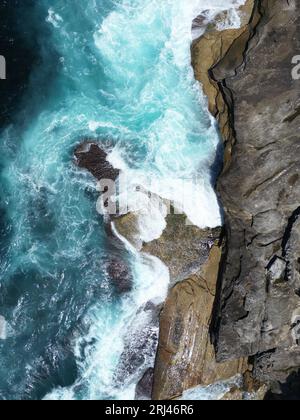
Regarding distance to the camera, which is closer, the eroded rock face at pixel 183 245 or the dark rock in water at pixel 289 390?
the dark rock in water at pixel 289 390

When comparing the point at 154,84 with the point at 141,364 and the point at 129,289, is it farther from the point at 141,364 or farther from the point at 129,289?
the point at 141,364

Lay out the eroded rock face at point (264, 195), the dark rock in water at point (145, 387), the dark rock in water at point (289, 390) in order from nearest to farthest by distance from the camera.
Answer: the eroded rock face at point (264, 195) → the dark rock in water at point (289, 390) → the dark rock in water at point (145, 387)

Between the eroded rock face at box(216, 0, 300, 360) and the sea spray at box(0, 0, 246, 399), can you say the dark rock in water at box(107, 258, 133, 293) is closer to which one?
the sea spray at box(0, 0, 246, 399)

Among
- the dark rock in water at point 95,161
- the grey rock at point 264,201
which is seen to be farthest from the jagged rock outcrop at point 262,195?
the dark rock in water at point 95,161

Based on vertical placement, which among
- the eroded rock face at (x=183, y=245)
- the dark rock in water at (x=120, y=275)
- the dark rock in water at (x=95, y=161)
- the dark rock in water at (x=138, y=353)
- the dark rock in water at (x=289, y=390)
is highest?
the dark rock in water at (x=95, y=161)

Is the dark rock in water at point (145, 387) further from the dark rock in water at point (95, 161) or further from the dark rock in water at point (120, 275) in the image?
the dark rock in water at point (95, 161)

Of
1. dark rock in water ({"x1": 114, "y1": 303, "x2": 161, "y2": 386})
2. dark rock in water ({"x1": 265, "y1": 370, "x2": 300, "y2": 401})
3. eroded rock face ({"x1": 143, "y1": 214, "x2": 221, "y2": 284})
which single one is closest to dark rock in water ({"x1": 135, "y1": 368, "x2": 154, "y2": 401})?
dark rock in water ({"x1": 114, "y1": 303, "x2": 161, "y2": 386})
